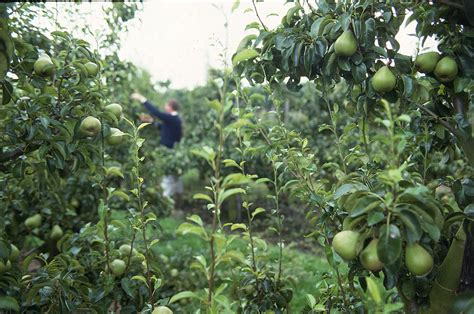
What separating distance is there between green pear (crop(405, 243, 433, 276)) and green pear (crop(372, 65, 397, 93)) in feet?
1.59

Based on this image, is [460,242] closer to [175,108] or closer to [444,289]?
[444,289]

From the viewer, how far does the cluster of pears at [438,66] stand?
1.25 meters

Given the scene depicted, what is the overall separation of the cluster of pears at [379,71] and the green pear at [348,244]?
46 cm

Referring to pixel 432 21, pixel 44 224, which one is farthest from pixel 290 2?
pixel 44 224

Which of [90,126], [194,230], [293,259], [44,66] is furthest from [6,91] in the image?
[293,259]

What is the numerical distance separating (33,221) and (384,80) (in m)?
2.25

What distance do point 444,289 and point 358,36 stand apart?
30.2 inches

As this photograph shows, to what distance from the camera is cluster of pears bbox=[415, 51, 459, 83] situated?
4.09 ft

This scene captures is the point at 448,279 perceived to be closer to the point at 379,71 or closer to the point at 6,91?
the point at 379,71

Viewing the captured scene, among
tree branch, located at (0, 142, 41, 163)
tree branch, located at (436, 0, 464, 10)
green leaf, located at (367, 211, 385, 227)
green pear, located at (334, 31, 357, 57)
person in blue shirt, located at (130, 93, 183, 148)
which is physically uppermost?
person in blue shirt, located at (130, 93, 183, 148)

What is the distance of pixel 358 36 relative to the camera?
1.22 m

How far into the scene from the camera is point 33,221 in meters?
2.63

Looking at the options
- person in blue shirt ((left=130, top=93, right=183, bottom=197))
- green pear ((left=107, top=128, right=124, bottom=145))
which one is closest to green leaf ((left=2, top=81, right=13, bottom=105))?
green pear ((left=107, top=128, right=124, bottom=145))

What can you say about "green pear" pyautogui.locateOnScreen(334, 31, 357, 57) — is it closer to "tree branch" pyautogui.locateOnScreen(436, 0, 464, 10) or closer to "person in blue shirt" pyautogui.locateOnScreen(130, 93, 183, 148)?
"tree branch" pyautogui.locateOnScreen(436, 0, 464, 10)
